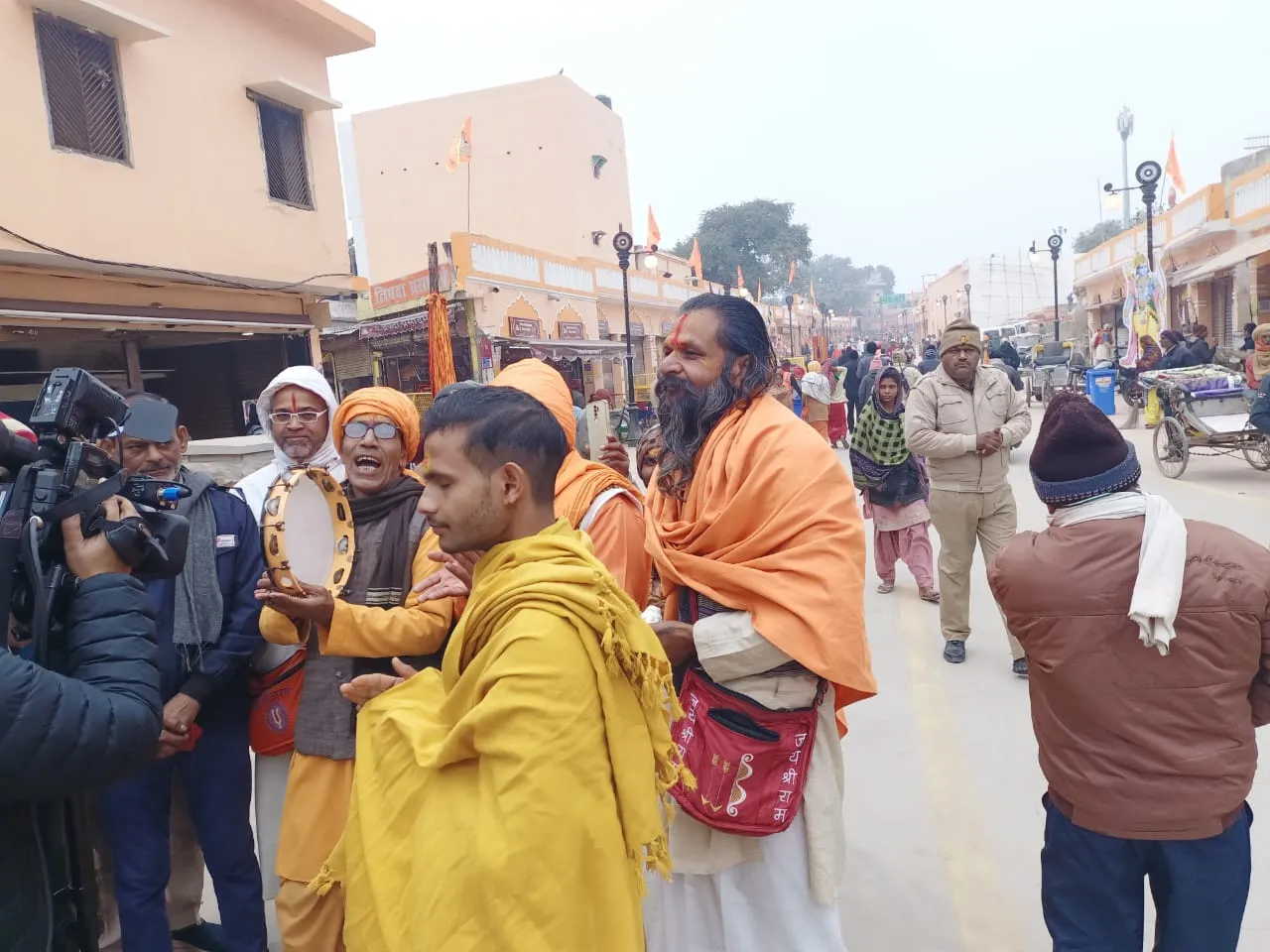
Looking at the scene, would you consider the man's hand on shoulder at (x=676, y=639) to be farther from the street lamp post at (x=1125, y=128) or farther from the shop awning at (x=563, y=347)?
the street lamp post at (x=1125, y=128)

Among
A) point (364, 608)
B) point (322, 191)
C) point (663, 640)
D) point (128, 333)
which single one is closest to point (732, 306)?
point (663, 640)

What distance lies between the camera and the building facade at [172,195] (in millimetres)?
7922

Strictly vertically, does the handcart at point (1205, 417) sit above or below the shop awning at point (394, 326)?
below

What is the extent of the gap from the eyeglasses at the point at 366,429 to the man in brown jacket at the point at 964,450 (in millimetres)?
2966

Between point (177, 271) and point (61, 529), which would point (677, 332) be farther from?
point (177, 271)

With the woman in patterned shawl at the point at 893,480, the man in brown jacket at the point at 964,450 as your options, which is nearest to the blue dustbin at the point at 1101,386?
the woman in patterned shawl at the point at 893,480

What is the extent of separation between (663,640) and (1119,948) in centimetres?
121

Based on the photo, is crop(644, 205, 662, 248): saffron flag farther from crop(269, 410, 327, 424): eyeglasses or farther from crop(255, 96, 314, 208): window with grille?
crop(269, 410, 327, 424): eyeglasses

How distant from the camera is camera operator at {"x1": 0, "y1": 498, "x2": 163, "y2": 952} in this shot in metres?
1.21

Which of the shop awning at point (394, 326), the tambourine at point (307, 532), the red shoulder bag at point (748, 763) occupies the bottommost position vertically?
the red shoulder bag at point (748, 763)

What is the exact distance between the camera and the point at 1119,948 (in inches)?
72.9

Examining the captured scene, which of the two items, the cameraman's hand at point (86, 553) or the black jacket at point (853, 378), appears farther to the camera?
the black jacket at point (853, 378)

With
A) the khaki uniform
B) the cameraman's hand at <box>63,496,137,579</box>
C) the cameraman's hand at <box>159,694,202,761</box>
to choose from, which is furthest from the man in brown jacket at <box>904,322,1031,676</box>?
the cameraman's hand at <box>63,496,137,579</box>

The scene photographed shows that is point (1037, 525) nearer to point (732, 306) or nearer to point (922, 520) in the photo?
point (922, 520)
